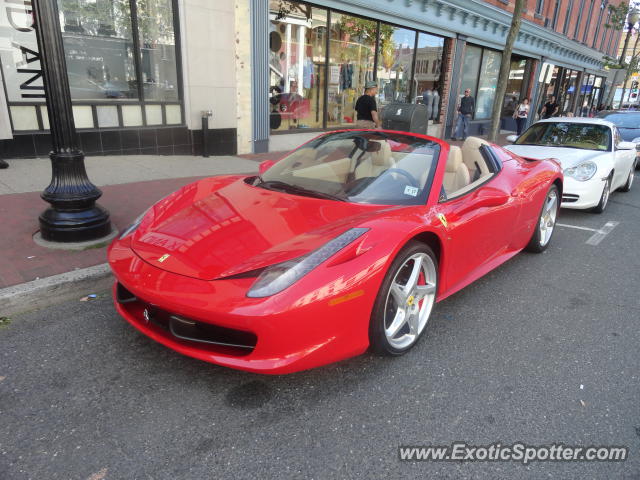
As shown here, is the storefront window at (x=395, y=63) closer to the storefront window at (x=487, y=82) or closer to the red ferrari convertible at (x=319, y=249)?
the storefront window at (x=487, y=82)

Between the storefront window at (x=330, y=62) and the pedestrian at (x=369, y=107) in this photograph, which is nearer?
the pedestrian at (x=369, y=107)

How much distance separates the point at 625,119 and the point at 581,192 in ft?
27.0

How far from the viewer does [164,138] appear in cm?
877

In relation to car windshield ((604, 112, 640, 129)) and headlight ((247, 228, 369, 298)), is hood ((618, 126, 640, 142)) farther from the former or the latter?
headlight ((247, 228, 369, 298))

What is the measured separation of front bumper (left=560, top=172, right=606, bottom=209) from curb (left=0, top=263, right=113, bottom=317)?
5.98 meters

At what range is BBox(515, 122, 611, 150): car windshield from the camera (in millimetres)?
7035

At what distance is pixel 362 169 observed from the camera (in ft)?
10.7

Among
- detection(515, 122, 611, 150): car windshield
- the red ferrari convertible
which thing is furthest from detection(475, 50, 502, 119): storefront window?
the red ferrari convertible

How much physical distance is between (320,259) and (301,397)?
759 mm

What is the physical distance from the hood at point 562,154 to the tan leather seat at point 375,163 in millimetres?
3983

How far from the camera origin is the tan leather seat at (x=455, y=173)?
3.26m

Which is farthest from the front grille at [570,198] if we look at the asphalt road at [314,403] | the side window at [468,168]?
the asphalt road at [314,403]

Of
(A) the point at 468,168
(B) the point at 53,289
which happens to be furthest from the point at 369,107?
(B) the point at 53,289

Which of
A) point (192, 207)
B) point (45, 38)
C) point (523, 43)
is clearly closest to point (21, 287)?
point (192, 207)
